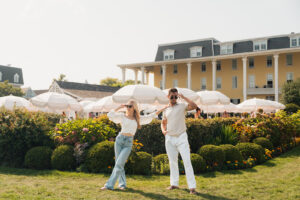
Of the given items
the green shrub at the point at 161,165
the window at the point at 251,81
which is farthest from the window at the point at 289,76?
the green shrub at the point at 161,165

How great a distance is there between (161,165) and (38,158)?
12.3 ft

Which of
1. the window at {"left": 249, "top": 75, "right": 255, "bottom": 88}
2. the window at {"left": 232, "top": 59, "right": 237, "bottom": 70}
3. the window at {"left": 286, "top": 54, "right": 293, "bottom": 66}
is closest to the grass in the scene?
the window at {"left": 286, "top": 54, "right": 293, "bottom": 66}

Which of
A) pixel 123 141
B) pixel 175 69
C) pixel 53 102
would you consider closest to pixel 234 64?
pixel 175 69

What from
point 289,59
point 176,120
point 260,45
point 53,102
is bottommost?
point 176,120

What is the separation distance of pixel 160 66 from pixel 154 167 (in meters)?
39.9

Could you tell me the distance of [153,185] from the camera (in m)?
6.98

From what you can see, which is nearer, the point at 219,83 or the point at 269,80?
the point at 269,80

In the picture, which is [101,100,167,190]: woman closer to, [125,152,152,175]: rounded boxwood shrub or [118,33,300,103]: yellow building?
[125,152,152,175]: rounded boxwood shrub

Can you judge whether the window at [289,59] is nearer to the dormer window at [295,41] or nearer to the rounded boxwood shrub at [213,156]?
the dormer window at [295,41]

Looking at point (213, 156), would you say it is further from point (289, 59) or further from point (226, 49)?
point (289, 59)

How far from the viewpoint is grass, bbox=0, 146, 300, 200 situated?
5.93 meters

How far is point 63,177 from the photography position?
796cm

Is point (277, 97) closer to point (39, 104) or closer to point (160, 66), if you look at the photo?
point (160, 66)

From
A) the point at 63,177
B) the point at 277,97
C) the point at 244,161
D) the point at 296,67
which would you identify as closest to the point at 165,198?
the point at 63,177
